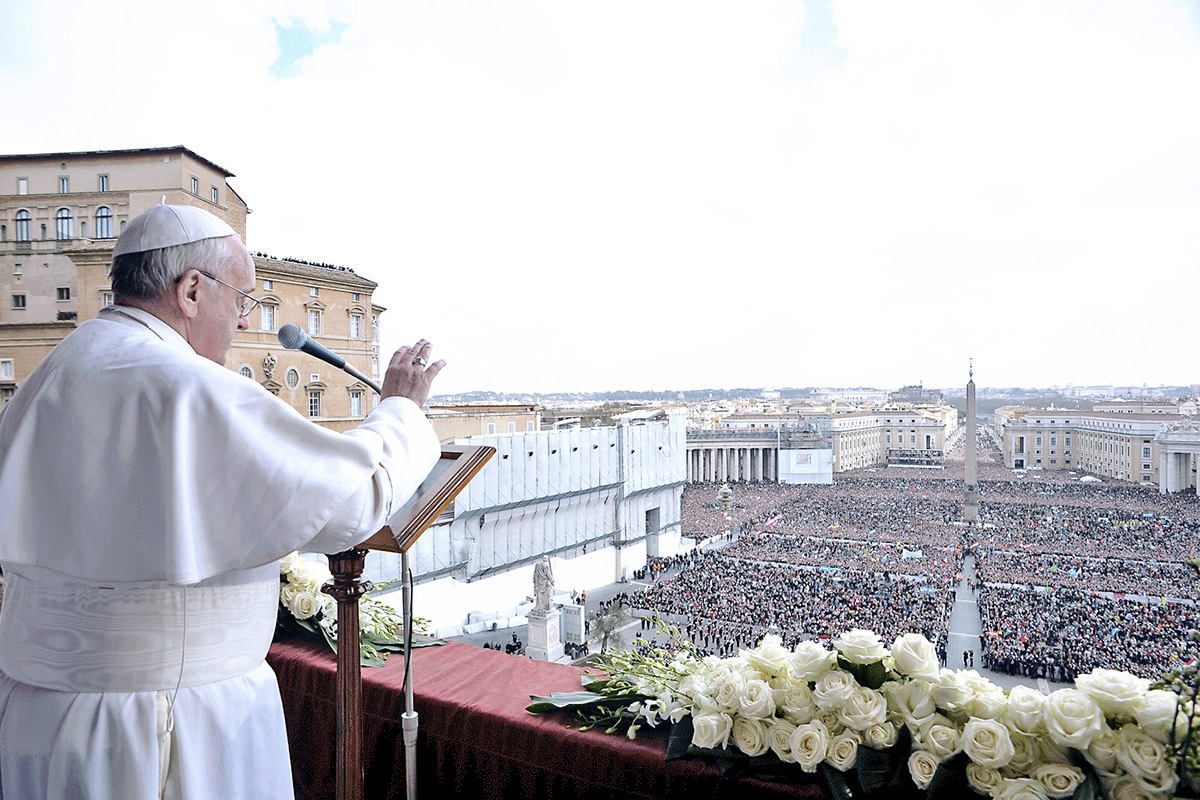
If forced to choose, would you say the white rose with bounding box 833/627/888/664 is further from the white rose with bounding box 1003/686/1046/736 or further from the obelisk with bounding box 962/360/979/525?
the obelisk with bounding box 962/360/979/525

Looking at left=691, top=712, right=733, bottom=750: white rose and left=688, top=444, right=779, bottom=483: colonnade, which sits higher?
left=691, top=712, right=733, bottom=750: white rose

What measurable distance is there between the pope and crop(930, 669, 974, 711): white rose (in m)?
0.72

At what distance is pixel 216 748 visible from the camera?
→ 0.82 metres

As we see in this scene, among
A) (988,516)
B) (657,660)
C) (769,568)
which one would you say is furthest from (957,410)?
(657,660)

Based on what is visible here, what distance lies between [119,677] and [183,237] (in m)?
0.49

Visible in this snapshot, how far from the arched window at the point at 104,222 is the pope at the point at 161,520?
24.5 feet

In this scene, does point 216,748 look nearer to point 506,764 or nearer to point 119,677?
point 119,677

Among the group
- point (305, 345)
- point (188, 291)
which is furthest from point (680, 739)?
point (188, 291)

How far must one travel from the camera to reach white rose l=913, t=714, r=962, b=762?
2.93 feet

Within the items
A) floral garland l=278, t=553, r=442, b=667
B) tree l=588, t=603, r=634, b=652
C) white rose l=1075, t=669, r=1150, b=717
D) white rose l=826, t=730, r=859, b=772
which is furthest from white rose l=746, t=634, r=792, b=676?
tree l=588, t=603, r=634, b=652

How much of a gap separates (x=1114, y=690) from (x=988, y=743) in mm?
156

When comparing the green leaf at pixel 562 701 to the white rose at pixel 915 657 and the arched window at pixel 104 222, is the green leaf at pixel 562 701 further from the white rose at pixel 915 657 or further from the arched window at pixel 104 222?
the arched window at pixel 104 222

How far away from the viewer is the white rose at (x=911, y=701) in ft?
3.07

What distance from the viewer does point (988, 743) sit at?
33.5 inches
